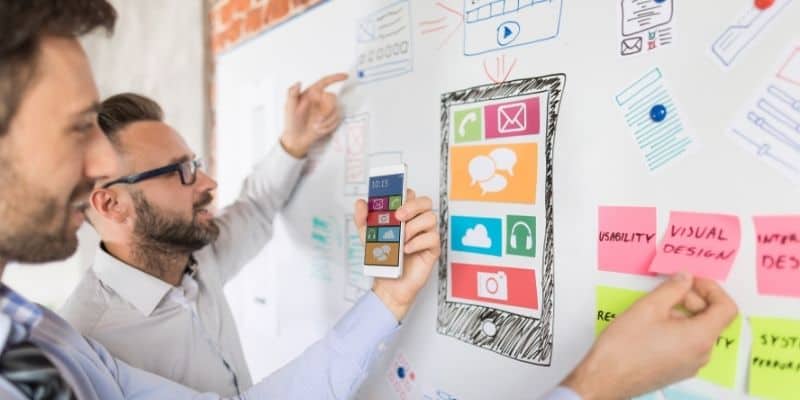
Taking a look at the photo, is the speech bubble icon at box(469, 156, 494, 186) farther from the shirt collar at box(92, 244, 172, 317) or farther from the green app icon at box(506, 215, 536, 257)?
the shirt collar at box(92, 244, 172, 317)

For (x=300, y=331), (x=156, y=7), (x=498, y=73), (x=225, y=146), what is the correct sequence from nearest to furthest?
(x=498, y=73)
(x=300, y=331)
(x=225, y=146)
(x=156, y=7)

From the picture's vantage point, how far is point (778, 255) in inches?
18.5

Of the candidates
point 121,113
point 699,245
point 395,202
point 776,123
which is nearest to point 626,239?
point 699,245

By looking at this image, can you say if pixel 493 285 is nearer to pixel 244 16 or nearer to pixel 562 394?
pixel 562 394

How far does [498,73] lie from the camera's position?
2.26 feet

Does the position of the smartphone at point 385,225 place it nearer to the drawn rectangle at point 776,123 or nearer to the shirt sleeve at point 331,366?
the shirt sleeve at point 331,366

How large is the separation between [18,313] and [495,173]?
1.95 feet

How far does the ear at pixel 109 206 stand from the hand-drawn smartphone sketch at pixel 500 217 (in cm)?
61

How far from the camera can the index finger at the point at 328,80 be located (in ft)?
3.11

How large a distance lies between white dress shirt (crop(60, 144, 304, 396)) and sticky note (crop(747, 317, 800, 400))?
2.69ft

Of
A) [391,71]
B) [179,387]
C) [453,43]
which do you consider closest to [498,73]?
[453,43]

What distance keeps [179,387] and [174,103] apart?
1.12 m

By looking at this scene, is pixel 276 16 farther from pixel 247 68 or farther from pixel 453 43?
pixel 453 43

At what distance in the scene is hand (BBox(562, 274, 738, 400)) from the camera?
1.50 feet
